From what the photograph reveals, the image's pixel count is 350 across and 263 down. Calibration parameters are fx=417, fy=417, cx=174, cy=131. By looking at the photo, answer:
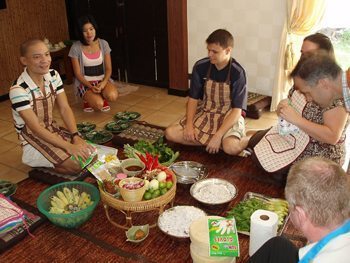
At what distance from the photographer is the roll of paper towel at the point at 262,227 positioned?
2051mm

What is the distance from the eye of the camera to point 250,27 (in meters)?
4.42

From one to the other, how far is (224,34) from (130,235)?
5.12 feet

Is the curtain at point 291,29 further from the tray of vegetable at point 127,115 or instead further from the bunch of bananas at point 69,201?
the bunch of bananas at point 69,201

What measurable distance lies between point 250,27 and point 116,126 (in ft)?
5.80

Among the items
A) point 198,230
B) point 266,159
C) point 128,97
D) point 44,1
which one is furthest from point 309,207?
point 44,1

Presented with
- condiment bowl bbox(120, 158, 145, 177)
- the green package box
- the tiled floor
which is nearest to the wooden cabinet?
the tiled floor

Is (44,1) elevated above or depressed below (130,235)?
above

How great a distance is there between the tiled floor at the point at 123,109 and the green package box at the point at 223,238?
184 centimetres

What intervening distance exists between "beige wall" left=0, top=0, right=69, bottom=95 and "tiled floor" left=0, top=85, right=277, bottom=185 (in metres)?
0.41

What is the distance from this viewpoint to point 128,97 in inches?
201

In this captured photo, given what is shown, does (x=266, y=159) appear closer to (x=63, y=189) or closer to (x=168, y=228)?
(x=168, y=228)

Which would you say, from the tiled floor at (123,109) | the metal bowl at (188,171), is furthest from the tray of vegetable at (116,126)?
the metal bowl at (188,171)

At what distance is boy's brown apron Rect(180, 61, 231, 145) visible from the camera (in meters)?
3.32

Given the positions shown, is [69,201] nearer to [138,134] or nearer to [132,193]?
[132,193]
